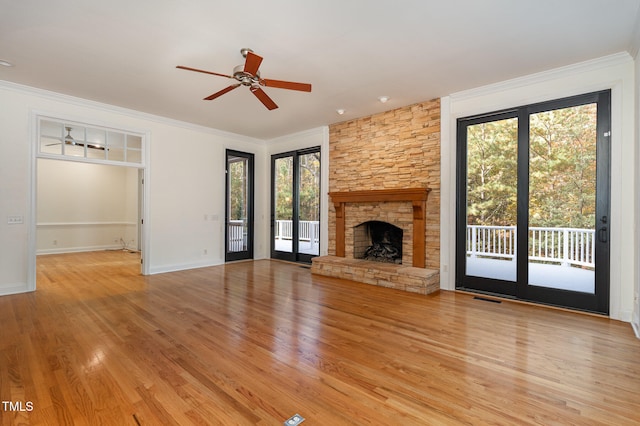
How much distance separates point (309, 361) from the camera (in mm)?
2518

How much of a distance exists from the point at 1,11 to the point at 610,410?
5.61m

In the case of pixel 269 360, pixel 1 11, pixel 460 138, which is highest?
pixel 1 11

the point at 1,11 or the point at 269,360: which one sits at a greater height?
the point at 1,11

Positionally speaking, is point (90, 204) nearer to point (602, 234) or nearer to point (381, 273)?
point (381, 273)

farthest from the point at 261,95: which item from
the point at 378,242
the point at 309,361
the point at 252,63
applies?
the point at 378,242

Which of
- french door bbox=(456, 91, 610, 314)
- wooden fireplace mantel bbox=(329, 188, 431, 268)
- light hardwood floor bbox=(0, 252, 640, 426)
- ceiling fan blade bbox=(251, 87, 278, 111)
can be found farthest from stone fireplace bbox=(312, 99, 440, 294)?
ceiling fan blade bbox=(251, 87, 278, 111)

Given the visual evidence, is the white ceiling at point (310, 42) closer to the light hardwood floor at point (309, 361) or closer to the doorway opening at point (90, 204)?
the doorway opening at point (90, 204)

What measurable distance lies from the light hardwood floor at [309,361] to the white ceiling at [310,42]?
299cm

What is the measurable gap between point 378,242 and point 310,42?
4.00 meters

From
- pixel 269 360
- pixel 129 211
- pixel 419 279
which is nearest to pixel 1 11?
pixel 269 360

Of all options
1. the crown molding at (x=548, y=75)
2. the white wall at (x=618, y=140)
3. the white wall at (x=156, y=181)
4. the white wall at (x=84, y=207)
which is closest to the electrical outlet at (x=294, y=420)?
the white wall at (x=618, y=140)

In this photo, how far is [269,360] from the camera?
8.30ft

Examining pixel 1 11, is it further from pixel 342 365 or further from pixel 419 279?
pixel 419 279

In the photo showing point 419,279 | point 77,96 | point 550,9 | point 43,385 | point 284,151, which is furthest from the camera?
point 284,151
